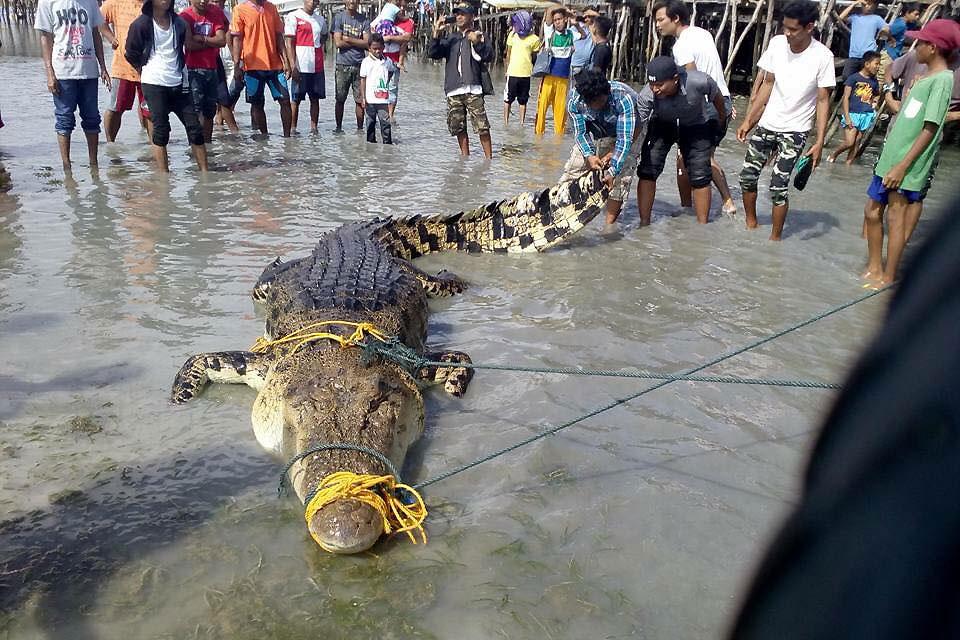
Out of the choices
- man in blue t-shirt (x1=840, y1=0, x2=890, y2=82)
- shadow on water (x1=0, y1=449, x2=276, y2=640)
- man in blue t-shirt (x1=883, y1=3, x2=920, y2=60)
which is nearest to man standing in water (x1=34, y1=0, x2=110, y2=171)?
shadow on water (x1=0, y1=449, x2=276, y2=640)

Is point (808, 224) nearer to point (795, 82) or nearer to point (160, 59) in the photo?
point (795, 82)

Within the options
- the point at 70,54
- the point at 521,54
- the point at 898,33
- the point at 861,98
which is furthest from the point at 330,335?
the point at 898,33

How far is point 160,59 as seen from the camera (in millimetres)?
7680

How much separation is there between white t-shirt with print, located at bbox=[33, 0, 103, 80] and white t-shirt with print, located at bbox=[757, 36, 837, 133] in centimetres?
657

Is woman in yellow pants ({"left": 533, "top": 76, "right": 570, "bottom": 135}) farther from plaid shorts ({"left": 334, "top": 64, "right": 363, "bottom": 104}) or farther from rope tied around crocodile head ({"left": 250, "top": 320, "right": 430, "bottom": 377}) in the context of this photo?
rope tied around crocodile head ({"left": 250, "top": 320, "right": 430, "bottom": 377})

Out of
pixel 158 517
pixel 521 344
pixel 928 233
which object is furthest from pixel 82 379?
pixel 928 233

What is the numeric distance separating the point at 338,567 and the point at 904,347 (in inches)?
102

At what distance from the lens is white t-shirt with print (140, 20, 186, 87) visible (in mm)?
7652

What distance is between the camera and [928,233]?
46cm

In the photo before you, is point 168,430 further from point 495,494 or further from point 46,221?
point 46,221

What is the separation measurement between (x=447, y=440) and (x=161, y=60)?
6.02 metres

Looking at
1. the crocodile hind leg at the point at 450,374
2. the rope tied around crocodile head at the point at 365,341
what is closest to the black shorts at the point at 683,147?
the crocodile hind leg at the point at 450,374

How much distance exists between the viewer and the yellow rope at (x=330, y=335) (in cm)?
367

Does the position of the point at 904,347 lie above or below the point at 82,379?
above
